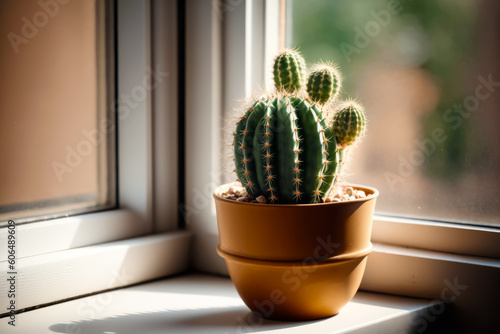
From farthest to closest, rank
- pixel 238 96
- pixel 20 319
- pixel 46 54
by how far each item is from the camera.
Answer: pixel 238 96 < pixel 46 54 < pixel 20 319

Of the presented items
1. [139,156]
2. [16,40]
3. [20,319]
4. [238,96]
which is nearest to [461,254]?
[238,96]

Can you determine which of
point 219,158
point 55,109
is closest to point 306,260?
point 219,158

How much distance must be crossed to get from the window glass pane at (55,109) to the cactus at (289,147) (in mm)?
421

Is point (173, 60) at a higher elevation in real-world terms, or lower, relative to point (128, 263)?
higher

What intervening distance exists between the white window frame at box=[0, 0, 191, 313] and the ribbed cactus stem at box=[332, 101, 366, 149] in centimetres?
47

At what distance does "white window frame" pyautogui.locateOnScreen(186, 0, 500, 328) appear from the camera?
101 centimetres

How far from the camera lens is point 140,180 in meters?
1.20

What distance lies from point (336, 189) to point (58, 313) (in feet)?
1.71

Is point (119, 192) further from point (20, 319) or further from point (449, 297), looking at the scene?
point (449, 297)

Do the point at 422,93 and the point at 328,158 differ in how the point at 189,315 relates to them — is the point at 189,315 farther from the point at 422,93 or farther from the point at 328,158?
the point at 422,93

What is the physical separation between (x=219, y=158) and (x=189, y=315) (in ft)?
1.22

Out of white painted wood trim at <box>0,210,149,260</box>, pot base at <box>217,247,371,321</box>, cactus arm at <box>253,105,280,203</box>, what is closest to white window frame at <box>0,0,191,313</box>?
white painted wood trim at <box>0,210,149,260</box>

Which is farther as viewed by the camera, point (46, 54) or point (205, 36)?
point (205, 36)

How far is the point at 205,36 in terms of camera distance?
120cm
